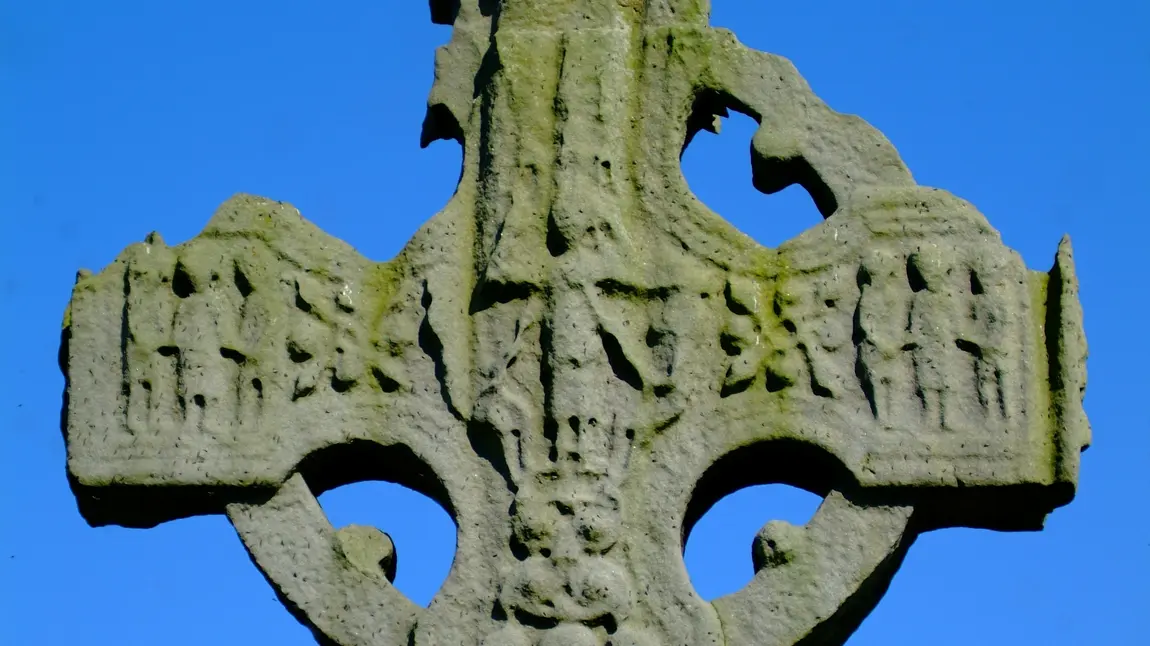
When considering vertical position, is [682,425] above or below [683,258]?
below

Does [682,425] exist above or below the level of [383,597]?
above

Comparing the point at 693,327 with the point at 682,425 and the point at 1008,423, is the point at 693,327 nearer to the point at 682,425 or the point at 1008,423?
the point at 682,425

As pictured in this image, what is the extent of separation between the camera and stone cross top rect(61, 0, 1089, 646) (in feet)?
23.0

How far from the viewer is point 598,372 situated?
284 inches

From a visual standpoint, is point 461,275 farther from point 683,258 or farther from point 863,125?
point 863,125

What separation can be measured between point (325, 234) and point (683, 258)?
1103 millimetres

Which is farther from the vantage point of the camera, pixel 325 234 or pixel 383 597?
pixel 325 234

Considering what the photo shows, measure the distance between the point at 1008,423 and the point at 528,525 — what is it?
1372mm

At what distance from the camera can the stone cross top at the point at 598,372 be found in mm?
7004

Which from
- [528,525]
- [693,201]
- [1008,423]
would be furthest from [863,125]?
[528,525]

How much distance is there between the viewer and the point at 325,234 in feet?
25.0

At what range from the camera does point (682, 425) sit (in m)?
7.19

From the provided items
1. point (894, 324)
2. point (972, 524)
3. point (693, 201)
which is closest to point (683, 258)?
point (693, 201)

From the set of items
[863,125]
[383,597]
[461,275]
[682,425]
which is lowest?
[383,597]
